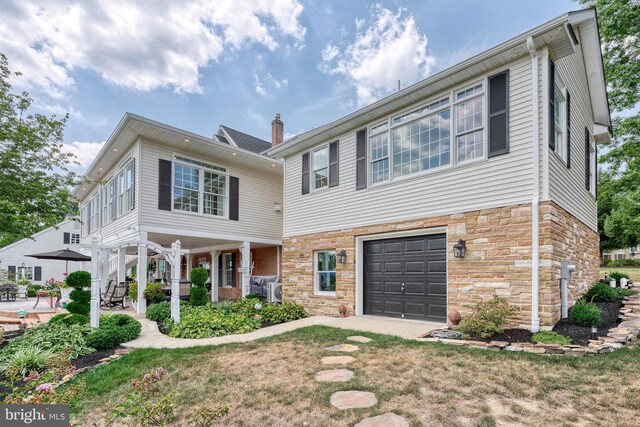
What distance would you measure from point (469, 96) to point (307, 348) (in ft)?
19.1

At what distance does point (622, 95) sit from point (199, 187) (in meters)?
16.7

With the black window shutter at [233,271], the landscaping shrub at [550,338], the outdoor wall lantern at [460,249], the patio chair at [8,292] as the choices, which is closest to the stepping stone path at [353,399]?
the landscaping shrub at [550,338]

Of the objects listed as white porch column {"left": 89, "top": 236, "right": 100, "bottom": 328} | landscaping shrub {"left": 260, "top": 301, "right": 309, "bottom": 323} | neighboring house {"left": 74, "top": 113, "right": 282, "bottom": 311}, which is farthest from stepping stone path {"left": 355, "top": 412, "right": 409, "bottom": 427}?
neighboring house {"left": 74, "top": 113, "right": 282, "bottom": 311}

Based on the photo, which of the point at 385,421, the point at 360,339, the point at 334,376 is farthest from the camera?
the point at 360,339

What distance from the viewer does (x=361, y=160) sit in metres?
9.19

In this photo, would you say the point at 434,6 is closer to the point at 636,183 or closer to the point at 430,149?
the point at 430,149

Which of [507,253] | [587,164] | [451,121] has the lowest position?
[507,253]

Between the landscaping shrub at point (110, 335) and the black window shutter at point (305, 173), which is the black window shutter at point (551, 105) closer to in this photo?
the black window shutter at point (305, 173)

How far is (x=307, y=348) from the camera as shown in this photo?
5.61 meters

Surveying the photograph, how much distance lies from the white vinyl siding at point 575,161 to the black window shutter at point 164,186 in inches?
403

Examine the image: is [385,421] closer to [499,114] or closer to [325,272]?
[499,114]

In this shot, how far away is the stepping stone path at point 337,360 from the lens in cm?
476

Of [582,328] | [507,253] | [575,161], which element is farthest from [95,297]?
[575,161]

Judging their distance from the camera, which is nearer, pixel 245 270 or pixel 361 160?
pixel 361 160
